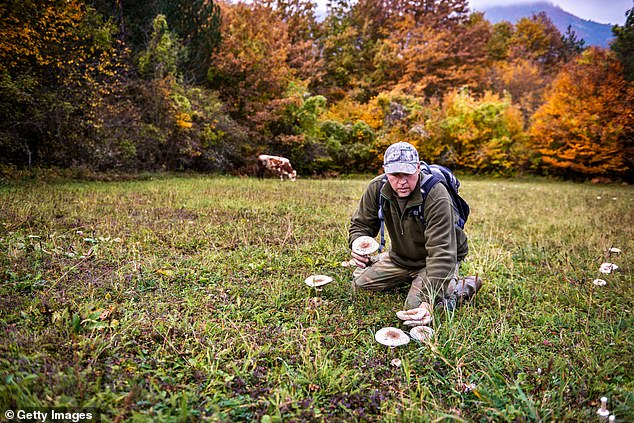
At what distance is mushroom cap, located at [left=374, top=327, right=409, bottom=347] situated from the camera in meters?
2.32

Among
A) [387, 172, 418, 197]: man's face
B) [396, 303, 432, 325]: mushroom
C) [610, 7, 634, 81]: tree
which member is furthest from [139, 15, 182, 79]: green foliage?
[610, 7, 634, 81]: tree

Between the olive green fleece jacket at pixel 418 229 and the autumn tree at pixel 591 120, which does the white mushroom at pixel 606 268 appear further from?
the autumn tree at pixel 591 120

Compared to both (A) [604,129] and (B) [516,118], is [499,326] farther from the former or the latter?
(B) [516,118]

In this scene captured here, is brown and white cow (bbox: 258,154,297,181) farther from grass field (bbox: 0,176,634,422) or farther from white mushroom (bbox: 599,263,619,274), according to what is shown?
white mushroom (bbox: 599,263,619,274)

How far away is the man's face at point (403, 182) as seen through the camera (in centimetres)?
293

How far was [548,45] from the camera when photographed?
117ft

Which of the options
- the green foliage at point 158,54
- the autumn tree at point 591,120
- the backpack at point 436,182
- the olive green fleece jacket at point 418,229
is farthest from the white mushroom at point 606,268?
the autumn tree at point 591,120

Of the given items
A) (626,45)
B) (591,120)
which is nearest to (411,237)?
(591,120)

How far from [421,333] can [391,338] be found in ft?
1.02

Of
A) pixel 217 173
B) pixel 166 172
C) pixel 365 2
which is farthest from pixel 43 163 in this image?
pixel 365 2

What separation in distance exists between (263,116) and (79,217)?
1129cm

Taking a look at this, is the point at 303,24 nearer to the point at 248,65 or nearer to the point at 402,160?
the point at 248,65

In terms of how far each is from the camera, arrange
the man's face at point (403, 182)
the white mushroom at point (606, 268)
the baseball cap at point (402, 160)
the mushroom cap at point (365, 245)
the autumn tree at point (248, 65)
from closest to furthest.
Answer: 1. the baseball cap at point (402, 160)
2. the man's face at point (403, 182)
3. the mushroom cap at point (365, 245)
4. the white mushroom at point (606, 268)
5. the autumn tree at point (248, 65)

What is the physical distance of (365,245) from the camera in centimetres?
319
